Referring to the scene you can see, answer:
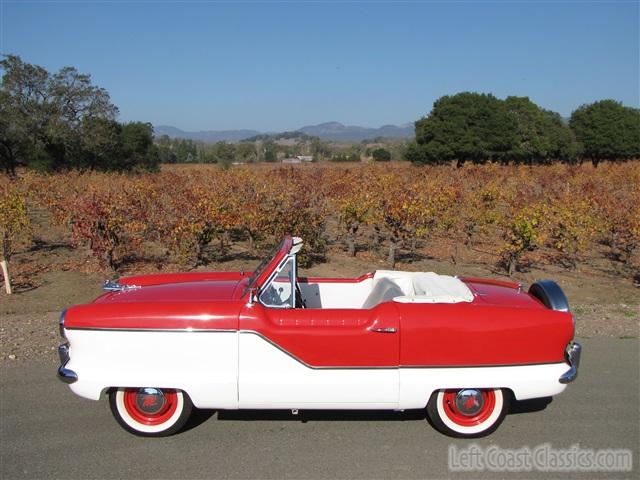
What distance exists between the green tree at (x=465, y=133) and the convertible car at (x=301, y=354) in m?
→ 38.6

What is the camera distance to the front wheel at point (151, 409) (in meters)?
3.94

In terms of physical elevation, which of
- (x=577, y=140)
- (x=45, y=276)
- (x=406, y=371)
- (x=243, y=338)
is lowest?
(x=45, y=276)

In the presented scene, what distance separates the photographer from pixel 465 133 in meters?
41.3

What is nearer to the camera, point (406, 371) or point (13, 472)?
point (13, 472)

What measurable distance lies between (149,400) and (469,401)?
2307mm

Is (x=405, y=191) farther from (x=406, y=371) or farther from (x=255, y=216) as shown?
(x=406, y=371)

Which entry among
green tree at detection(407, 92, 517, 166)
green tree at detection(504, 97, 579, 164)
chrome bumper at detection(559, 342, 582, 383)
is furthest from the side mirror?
green tree at detection(504, 97, 579, 164)

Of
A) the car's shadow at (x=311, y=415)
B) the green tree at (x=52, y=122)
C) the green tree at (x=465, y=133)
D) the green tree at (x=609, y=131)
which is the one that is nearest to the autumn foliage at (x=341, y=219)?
the car's shadow at (x=311, y=415)

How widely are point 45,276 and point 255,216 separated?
156 inches

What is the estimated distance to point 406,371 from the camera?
3.79m

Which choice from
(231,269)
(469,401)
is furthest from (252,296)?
(231,269)

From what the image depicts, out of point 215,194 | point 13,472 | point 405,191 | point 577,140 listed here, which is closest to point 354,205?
point 405,191

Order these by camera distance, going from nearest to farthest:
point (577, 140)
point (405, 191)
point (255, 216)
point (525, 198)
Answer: point (255, 216)
point (405, 191)
point (525, 198)
point (577, 140)

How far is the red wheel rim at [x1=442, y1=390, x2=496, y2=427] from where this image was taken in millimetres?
4008
